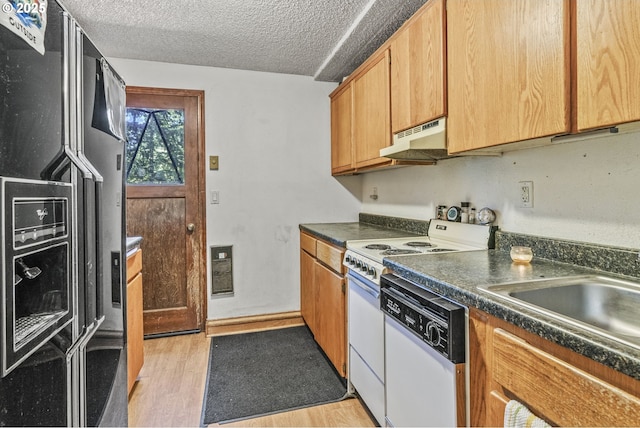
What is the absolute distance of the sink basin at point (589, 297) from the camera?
0.97 metres

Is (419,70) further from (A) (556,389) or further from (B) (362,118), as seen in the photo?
(A) (556,389)

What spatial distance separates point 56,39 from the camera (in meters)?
0.88

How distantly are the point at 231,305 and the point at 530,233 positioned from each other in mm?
2352

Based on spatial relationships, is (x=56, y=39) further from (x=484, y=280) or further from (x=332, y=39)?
(x=332, y=39)

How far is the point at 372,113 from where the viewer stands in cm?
221

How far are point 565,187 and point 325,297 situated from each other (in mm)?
1502

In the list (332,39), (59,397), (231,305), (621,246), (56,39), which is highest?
(332,39)

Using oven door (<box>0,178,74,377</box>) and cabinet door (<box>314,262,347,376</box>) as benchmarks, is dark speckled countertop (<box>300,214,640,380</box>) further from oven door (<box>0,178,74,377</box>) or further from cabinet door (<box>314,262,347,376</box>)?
oven door (<box>0,178,74,377</box>)

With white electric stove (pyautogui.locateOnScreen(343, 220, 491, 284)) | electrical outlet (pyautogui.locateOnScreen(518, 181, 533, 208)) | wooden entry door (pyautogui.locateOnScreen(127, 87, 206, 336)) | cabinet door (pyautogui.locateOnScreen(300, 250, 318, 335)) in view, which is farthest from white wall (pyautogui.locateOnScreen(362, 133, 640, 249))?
wooden entry door (pyautogui.locateOnScreen(127, 87, 206, 336))

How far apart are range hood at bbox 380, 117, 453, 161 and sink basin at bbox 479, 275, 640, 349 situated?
0.78 m

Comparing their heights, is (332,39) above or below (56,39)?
above

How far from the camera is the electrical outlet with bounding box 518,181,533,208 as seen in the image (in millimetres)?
1467

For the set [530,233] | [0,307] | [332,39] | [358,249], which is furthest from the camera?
[332,39]

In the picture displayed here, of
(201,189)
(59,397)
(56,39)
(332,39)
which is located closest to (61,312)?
(59,397)
